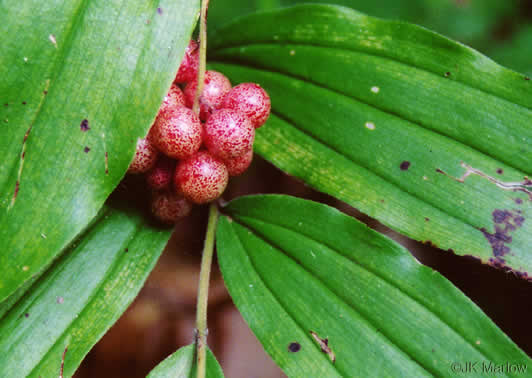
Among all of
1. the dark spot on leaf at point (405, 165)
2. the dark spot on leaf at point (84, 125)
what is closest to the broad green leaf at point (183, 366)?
the dark spot on leaf at point (84, 125)

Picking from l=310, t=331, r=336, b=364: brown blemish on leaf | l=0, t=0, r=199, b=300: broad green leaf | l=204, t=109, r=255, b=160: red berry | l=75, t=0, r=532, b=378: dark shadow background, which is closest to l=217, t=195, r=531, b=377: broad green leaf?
l=310, t=331, r=336, b=364: brown blemish on leaf

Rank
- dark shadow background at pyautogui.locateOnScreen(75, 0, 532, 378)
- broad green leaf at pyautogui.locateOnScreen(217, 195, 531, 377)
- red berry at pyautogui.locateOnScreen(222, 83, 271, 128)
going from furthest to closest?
dark shadow background at pyautogui.locateOnScreen(75, 0, 532, 378) → red berry at pyautogui.locateOnScreen(222, 83, 271, 128) → broad green leaf at pyautogui.locateOnScreen(217, 195, 531, 377)

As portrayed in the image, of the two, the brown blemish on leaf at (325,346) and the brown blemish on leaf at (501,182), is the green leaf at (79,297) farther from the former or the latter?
the brown blemish on leaf at (501,182)

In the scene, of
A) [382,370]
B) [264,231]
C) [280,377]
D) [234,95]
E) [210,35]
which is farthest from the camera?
[280,377]

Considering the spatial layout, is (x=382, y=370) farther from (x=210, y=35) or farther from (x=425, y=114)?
(x=210, y=35)

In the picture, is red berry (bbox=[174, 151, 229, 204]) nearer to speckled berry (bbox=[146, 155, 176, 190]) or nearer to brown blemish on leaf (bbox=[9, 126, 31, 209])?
speckled berry (bbox=[146, 155, 176, 190])

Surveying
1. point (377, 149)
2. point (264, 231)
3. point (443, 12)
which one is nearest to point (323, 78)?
point (377, 149)

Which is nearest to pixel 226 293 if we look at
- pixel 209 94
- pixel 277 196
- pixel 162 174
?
pixel 277 196
